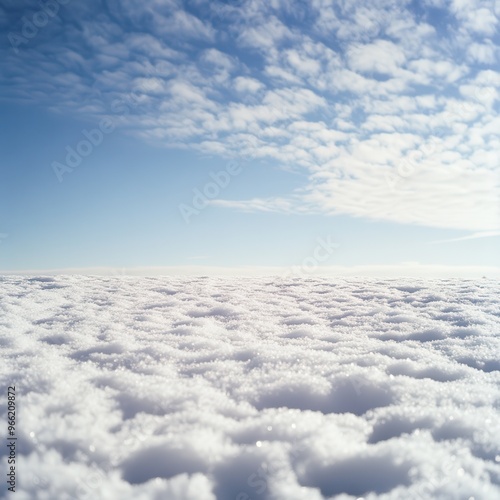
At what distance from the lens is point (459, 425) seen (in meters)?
2.60

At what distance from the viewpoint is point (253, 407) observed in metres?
2.92

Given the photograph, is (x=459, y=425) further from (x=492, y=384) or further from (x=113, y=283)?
(x=113, y=283)

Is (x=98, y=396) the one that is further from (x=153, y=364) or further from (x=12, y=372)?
(x=12, y=372)

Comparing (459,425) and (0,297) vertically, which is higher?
(0,297)

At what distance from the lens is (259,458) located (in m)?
2.29

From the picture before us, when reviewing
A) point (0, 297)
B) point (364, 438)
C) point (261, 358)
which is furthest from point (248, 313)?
point (0, 297)

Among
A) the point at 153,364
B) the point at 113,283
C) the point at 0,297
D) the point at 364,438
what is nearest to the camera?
the point at 364,438

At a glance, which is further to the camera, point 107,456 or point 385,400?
point 385,400

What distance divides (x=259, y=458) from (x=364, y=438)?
803 millimetres

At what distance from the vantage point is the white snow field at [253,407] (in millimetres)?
2152

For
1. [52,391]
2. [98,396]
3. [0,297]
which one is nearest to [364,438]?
[98,396]

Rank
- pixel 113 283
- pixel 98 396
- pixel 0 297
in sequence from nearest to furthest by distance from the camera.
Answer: pixel 98 396 → pixel 0 297 → pixel 113 283

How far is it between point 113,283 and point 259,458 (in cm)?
836

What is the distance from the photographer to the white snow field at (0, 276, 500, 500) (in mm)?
2152
